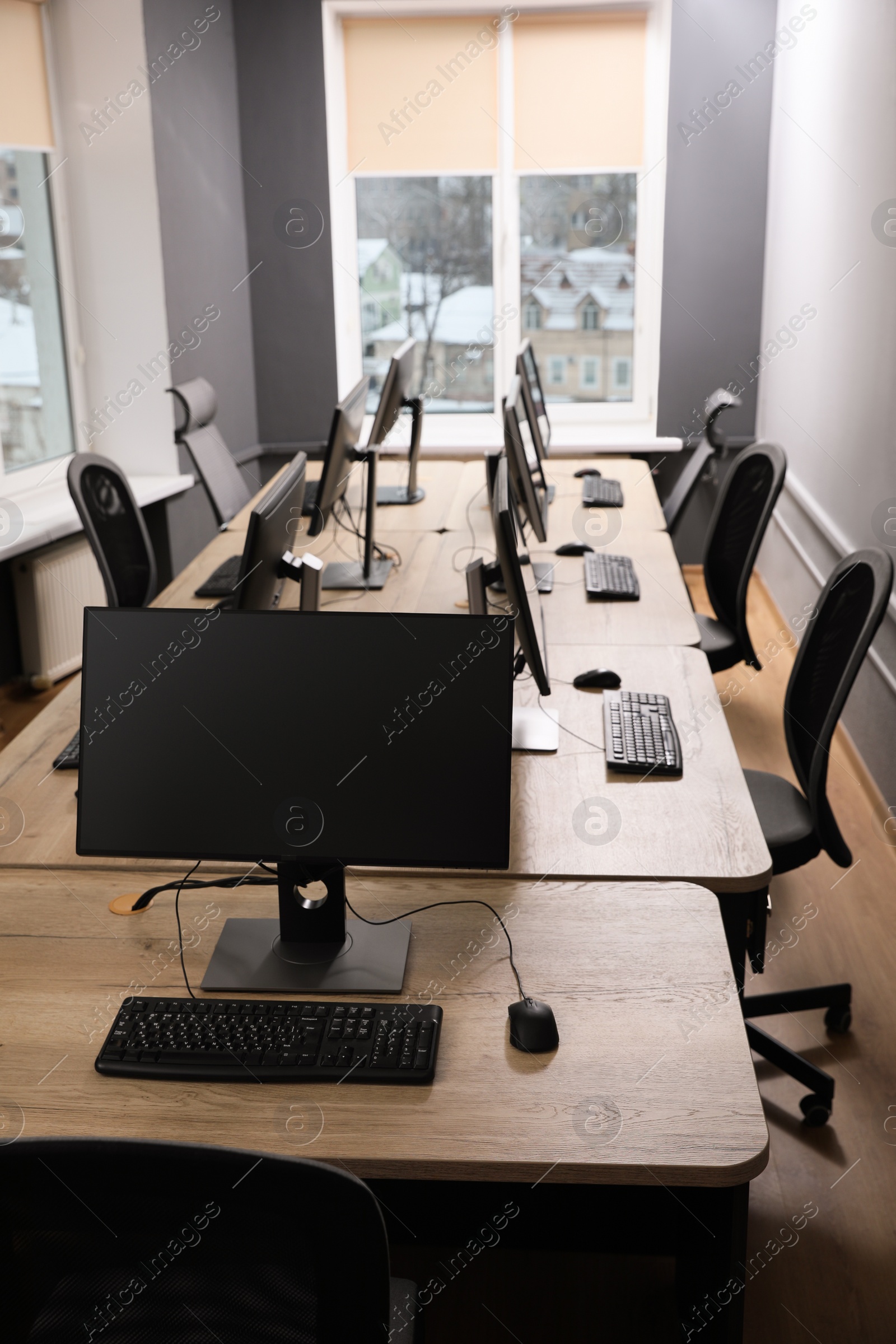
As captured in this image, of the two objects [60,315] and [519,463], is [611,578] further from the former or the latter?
[60,315]

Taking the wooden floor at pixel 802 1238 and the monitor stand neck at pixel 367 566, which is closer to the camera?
the wooden floor at pixel 802 1238

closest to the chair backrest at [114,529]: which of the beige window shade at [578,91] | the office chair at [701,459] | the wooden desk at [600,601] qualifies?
the wooden desk at [600,601]

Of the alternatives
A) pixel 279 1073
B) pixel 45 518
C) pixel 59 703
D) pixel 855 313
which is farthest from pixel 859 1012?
pixel 45 518

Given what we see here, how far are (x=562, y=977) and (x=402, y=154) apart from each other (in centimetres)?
564

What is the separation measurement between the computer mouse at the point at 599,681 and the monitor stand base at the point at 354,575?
3.40 feet

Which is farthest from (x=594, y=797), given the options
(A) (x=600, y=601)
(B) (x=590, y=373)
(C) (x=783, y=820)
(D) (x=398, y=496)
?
(B) (x=590, y=373)

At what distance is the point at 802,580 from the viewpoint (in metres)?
4.94

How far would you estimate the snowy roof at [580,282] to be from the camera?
6.26 meters

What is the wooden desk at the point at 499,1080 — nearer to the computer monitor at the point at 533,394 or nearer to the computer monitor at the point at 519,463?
the computer monitor at the point at 519,463

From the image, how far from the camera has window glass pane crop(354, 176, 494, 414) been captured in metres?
6.27

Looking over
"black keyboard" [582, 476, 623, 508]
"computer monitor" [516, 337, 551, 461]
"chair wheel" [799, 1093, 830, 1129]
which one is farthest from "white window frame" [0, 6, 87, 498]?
"chair wheel" [799, 1093, 830, 1129]

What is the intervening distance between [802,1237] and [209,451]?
338cm

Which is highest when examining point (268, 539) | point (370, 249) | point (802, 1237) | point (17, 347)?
point (370, 249)

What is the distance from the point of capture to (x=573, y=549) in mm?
3877
